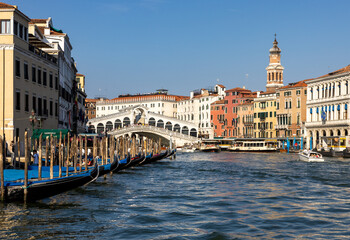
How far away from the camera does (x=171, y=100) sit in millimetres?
96938

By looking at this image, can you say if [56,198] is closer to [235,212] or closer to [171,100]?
[235,212]

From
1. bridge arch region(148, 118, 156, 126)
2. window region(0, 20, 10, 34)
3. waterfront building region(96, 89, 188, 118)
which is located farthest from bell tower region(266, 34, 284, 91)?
window region(0, 20, 10, 34)

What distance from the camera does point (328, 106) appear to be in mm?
52406

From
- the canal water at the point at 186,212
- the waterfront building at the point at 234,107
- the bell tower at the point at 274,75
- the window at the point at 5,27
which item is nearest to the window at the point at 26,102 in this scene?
the window at the point at 5,27

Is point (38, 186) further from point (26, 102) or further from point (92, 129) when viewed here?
point (92, 129)

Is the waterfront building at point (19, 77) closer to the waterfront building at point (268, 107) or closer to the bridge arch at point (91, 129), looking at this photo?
the waterfront building at point (268, 107)

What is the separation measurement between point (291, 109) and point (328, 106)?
13.1 metres

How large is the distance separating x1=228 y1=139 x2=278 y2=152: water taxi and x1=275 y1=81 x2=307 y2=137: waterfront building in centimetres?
203

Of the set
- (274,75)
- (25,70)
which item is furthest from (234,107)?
(25,70)

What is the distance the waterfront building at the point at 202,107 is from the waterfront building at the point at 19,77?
55.0 meters

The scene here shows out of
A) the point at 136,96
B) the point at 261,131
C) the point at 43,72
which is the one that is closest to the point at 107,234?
the point at 43,72

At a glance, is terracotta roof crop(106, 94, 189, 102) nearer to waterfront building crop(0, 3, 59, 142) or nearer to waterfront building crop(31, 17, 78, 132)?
waterfront building crop(31, 17, 78, 132)

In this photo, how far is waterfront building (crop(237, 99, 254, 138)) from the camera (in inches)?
2923

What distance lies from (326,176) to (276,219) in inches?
468
